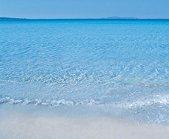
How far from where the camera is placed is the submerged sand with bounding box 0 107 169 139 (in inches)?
183

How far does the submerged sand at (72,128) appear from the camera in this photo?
4637 millimetres

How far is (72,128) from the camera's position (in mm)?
4926

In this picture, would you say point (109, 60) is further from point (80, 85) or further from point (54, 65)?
point (80, 85)

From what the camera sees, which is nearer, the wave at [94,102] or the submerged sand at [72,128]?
the submerged sand at [72,128]

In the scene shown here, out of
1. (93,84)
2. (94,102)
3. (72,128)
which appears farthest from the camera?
(93,84)

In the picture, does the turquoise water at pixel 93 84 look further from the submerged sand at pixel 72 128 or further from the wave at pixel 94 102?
the submerged sand at pixel 72 128

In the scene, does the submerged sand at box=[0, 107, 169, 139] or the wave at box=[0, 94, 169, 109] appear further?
the wave at box=[0, 94, 169, 109]

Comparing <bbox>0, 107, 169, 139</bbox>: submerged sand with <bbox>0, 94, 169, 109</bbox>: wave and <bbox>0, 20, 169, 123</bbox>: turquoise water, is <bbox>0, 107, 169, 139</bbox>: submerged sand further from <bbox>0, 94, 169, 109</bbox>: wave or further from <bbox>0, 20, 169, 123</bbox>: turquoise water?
<bbox>0, 94, 169, 109</bbox>: wave

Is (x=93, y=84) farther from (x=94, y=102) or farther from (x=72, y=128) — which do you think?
(x=72, y=128)

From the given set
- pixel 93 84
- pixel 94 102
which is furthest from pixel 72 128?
pixel 93 84

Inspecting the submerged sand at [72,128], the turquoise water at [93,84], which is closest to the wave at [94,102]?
the turquoise water at [93,84]

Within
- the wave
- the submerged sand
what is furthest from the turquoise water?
the submerged sand

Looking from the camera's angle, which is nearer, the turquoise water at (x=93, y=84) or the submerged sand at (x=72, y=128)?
the submerged sand at (x=72, y=128)

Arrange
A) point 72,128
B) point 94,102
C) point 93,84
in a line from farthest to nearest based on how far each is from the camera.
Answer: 1. point 93,84
2. point 94,102
3. point 72,128
